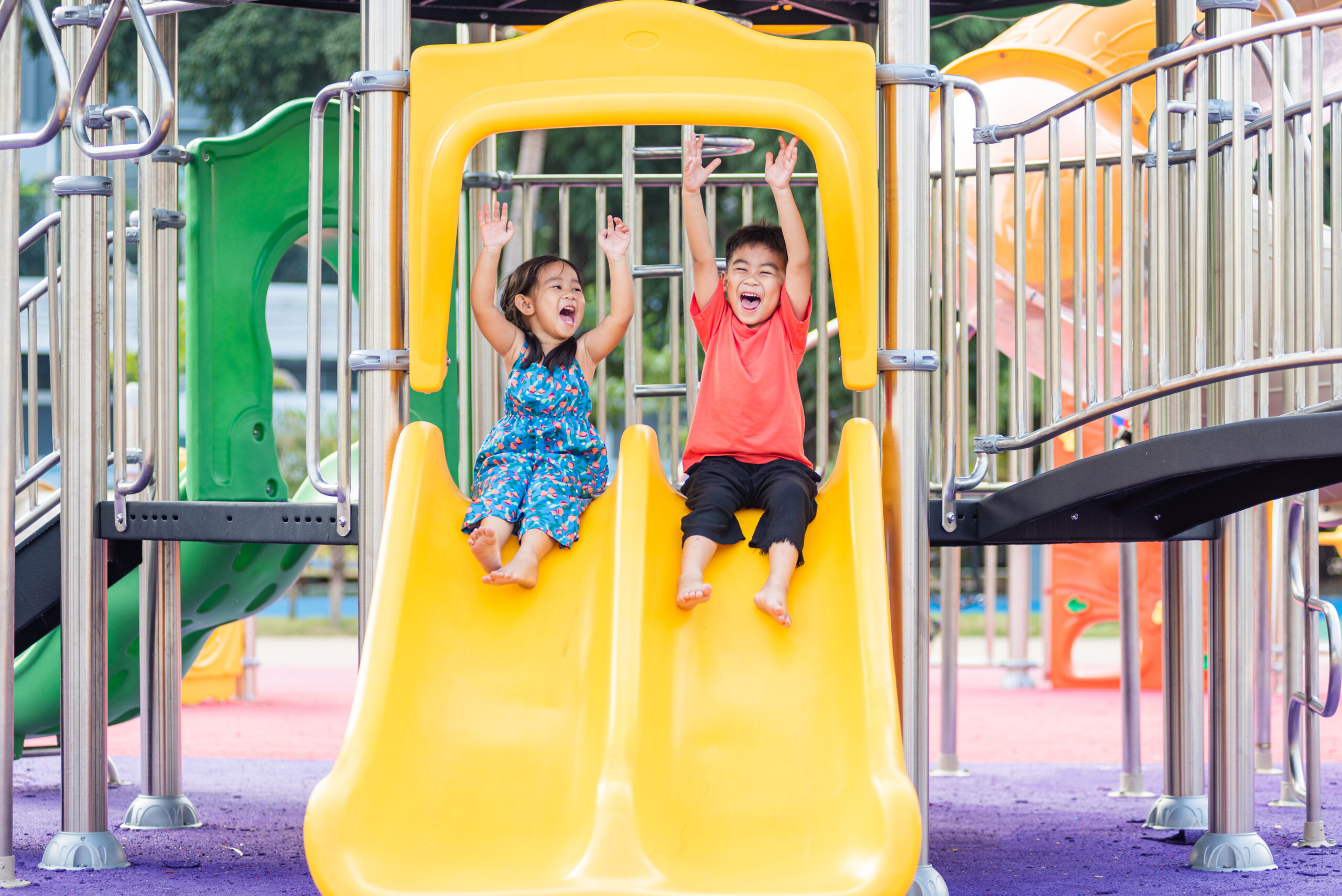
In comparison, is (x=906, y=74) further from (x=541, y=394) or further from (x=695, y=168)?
(x=541, y=394)

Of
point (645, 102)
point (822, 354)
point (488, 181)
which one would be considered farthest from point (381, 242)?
point (822, 354)

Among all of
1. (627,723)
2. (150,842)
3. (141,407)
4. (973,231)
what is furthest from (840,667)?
(973,231)

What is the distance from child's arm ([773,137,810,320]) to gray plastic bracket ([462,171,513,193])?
149 cm

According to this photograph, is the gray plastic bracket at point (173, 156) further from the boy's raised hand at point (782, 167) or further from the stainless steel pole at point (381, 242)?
the boy's raised hand at point (782, 167)

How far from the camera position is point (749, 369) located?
435cm

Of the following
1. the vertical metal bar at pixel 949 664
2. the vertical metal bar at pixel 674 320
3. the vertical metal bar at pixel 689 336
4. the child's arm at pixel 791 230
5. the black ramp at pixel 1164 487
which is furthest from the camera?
the vertical metal bar at pixel 949 664

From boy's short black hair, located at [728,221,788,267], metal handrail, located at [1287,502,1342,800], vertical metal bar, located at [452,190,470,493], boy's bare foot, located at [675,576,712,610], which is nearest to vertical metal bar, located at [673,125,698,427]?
boy's short black hair, located at [728,221,788,267]

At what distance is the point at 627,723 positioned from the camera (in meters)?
3.42

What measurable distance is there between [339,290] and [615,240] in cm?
83

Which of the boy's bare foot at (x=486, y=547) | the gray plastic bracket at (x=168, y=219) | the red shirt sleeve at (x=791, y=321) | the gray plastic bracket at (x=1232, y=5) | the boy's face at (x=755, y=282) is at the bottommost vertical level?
the boy's bare foot at (x=486, y=547)

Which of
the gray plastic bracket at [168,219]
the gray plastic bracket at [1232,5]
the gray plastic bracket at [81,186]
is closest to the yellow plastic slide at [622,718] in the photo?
the gray plastic bracket at [81,186]

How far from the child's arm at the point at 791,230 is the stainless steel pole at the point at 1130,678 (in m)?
2.49

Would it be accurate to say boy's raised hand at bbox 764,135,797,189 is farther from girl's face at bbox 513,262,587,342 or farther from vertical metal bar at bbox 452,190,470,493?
vertical metal bar at bbox 452,190,470,493

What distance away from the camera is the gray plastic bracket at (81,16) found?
4.55 meters
